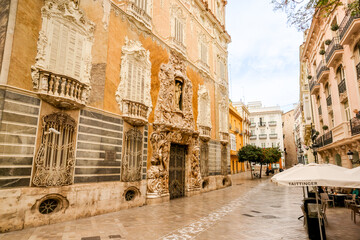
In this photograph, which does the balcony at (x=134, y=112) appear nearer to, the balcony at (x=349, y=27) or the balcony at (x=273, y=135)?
the balcony at (x=349, y=27)

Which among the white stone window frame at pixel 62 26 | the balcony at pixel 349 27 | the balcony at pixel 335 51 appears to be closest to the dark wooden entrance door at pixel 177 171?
the white stone window frame at pixel 62 26

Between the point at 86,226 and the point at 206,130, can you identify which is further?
the point at 206,130

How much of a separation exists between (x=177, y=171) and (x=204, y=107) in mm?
6316

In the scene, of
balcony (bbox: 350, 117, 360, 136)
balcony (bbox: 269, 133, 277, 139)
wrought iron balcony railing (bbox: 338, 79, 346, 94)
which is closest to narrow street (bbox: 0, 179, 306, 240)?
balcony (bbox: 350, 117, 360, 136)

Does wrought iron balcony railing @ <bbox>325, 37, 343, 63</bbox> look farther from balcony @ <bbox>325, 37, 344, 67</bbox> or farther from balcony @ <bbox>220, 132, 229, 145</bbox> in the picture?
balcony @ <bbox>220, 132, 229, 145</bbox>

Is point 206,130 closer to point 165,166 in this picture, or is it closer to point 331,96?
point 165,166

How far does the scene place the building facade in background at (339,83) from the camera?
14094 mm

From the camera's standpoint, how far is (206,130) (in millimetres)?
18766

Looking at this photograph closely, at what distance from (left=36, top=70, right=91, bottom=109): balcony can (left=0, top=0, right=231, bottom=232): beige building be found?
4cm

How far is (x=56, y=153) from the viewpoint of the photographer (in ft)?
26.8

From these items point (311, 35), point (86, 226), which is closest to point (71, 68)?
point (86, 226)

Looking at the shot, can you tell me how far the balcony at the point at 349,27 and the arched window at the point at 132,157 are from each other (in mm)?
13122

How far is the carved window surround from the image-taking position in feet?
40.0

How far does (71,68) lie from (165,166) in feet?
24.3
